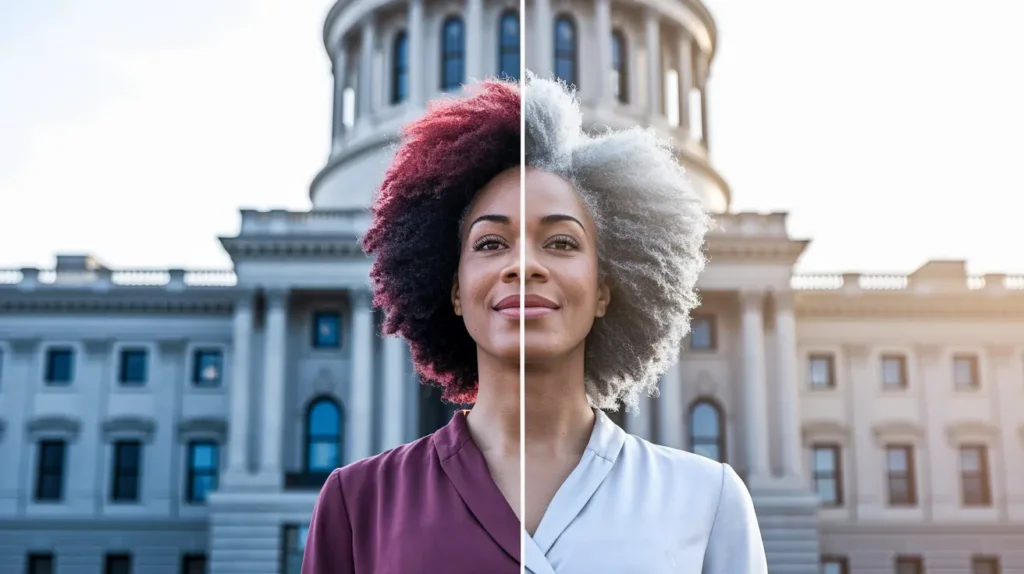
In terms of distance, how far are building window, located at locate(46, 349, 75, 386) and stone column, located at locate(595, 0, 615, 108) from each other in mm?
16712

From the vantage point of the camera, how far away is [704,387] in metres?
31.3

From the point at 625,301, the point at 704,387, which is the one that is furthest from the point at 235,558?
the point at 625,301

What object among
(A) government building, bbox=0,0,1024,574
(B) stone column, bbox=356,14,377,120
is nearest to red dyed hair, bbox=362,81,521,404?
(A) government building, bbox=0,0,1024,574

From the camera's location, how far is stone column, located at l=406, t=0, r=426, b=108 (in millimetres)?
38031

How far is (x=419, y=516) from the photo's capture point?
215cm

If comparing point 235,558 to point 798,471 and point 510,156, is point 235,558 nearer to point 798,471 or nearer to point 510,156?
point 798,471

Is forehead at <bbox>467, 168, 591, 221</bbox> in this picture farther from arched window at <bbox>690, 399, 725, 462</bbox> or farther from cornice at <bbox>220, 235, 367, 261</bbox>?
arched window at <bbox>690, 399, 725, 462</bbox>

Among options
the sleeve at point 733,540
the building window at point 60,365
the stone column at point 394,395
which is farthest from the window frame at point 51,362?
the sleeve at point 733,540

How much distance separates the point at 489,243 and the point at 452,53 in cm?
3744

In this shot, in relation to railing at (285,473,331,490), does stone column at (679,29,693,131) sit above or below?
above

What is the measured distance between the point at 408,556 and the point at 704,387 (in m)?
29.7

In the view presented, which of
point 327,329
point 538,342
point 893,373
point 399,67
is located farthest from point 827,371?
point 538,342

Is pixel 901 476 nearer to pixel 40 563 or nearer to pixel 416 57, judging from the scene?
pixel 416 57

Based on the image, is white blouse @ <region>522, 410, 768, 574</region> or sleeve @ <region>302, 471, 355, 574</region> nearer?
white blouse @ <region>522, 410, 768, 574</region>
